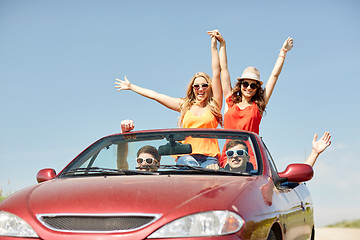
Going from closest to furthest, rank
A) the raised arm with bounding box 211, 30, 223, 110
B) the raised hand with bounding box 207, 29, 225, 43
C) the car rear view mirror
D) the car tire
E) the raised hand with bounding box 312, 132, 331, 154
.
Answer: the car tire < the car rear view mirror < the raised arm with bounding box 211, 30, 223, 110 < the raised hand with bounding box 312, 132, 331, 154 < the raised hand with bounding box 207, 29, 225, 43

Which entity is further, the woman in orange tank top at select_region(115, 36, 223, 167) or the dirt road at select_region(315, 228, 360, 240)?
the dirt road at select_region(315, 228, 360, 240)

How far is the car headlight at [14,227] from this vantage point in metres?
3.96

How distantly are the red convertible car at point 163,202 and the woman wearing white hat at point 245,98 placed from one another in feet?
7.01

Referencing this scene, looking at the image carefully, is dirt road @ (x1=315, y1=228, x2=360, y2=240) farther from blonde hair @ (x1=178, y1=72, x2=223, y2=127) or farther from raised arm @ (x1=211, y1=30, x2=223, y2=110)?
blonde hair @ (x1=178, y1=72, x2=223, y2=127)

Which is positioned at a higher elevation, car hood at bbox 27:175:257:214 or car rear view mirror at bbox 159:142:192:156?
car rear view mirror at bbox 159:142:192:156

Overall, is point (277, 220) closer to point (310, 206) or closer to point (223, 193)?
point (223, 193)

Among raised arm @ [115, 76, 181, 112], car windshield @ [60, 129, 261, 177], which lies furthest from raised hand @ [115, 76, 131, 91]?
car windshield @ [60, 129, 261, 177]

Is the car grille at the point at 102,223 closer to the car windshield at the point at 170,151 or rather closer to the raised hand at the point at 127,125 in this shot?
the car windshield at the point at 170,151

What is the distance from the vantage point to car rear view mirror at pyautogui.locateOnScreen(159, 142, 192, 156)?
568 centimetres

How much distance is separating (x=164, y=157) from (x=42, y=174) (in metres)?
1.14

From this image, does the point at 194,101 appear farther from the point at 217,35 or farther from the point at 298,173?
the point at 298,173

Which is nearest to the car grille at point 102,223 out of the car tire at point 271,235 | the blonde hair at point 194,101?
the car tire at point 271,235

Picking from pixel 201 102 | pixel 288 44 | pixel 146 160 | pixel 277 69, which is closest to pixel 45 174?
pixel 146 160

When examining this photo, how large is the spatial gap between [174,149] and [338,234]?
10939mm
